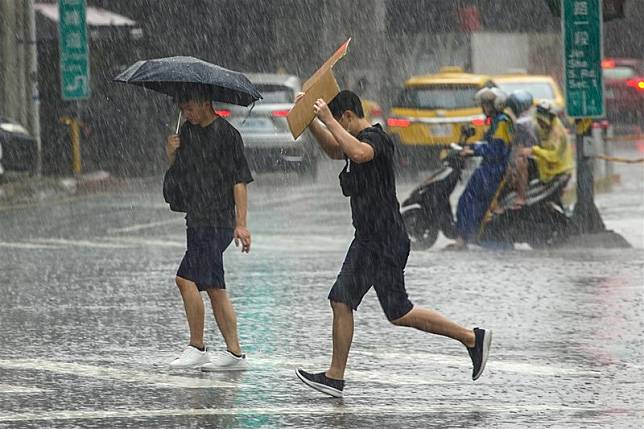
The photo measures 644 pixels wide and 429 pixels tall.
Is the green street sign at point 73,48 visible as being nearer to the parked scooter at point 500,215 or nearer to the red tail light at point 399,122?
the red tail light at point 399,122

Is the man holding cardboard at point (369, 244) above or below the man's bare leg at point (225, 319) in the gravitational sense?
above

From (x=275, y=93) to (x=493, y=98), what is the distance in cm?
1347

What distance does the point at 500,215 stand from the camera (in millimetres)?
17812

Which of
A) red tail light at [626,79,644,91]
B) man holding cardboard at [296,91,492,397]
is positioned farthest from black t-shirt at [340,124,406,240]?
red tail light at [626,79,644,91]

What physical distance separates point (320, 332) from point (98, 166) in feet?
73.6

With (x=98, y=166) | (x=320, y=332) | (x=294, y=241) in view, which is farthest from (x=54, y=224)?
(x=98, y=166)

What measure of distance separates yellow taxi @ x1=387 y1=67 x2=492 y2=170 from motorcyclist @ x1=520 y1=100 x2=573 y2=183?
1258 centimetres

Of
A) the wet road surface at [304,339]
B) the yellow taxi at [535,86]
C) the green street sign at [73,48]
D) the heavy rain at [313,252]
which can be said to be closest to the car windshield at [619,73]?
the heavy rain at [313,252]

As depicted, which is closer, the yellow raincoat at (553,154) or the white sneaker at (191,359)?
the white sneaker at (191,359)

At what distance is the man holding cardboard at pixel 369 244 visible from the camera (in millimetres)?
9445

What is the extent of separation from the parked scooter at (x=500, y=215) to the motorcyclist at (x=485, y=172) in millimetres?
126

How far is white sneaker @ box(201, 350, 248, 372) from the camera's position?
34.1 ft

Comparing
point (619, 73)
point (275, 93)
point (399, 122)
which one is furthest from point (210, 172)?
point (619, 73)

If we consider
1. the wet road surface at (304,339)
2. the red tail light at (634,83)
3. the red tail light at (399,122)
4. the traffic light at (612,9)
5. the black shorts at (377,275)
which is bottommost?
the wet road surface at (304,339)
